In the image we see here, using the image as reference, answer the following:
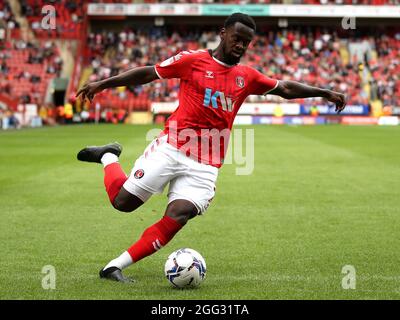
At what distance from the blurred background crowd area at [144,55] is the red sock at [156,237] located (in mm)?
43568

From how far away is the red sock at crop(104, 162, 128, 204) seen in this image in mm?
7539

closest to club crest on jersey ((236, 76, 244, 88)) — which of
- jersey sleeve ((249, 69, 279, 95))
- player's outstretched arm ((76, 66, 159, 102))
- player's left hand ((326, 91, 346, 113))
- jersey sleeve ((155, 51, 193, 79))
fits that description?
jersey sleeve ((249, 69, 279, 95))

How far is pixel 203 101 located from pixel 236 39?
684mm

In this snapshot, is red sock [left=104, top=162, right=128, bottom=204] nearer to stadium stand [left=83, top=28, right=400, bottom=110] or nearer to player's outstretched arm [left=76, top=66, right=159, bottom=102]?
player's outstretched arm [left=76, top=66, right=159, bottom=102]

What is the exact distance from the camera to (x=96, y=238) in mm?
9586

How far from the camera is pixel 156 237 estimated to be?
279 inches

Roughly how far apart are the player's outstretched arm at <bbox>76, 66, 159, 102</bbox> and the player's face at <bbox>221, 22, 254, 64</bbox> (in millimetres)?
755

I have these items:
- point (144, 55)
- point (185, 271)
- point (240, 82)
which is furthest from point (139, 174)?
point (144, 55)

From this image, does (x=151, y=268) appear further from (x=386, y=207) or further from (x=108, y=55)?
(x=108, y=55)

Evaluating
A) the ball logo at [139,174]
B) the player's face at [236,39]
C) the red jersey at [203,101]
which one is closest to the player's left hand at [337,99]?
the red jersey at [203,101]

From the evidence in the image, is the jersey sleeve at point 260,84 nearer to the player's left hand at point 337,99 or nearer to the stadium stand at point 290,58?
the player's left hand at point 337,99

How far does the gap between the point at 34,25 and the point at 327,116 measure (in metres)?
23.6

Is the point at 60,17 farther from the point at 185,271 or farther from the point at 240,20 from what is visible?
the point at 185,271
